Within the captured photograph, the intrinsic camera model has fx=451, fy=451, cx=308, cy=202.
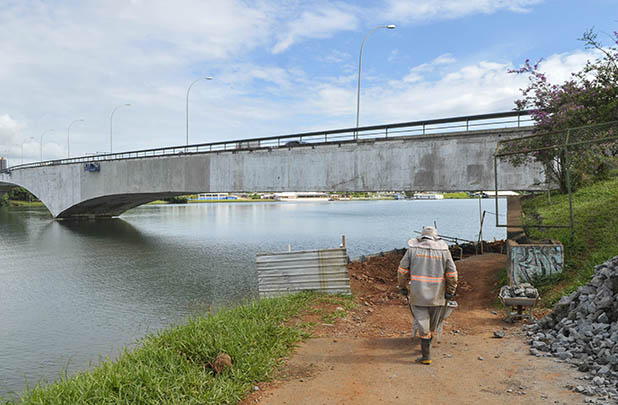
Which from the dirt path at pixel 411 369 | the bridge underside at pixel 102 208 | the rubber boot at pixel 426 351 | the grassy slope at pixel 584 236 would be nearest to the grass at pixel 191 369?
the dirt path at pixel 411 369

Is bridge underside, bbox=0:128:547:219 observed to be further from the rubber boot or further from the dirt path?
the rubber boot

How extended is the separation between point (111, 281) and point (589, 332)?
1598 centimetres

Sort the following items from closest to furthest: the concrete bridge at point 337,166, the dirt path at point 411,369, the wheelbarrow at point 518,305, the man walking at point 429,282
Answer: the dirt path at point 411,369 < the man walking at point 429,282 < the wheelbarrow at point 518,305 < the concrete bridge at point 337,166

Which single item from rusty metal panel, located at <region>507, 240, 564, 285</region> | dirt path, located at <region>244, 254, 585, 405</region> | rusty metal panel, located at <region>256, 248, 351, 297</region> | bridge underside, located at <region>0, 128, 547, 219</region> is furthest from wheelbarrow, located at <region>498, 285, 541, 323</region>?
bridge underside, located at <region>0, 128, 547, 219</region>

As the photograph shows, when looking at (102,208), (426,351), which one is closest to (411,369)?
(426,351)

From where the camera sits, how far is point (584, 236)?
408 inches

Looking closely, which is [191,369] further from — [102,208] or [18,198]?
[18,198]

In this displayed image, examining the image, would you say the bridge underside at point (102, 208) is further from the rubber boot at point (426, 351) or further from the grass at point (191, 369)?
the rubber boot at point (426, 351)

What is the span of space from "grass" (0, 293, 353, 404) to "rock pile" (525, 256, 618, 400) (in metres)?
3.62

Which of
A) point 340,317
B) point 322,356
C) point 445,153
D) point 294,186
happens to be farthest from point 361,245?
point 322,356

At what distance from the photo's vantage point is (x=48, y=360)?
29.4 feet

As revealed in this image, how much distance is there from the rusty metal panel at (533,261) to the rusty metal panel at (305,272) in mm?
3503

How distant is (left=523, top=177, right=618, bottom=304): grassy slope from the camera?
28.6 ft

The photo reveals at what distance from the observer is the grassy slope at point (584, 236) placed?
28.6 feet
